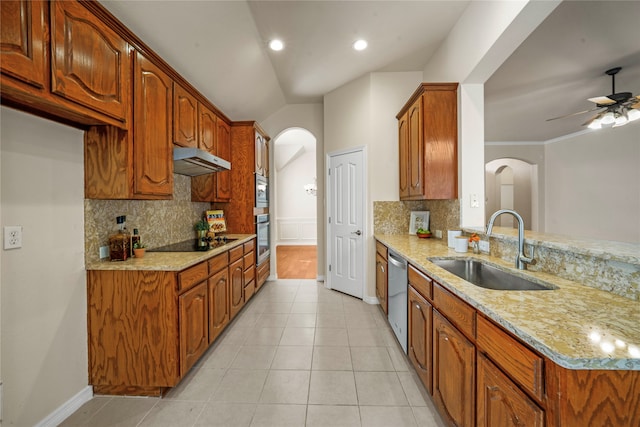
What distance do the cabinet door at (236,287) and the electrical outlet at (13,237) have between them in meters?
1.54

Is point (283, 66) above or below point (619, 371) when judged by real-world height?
above

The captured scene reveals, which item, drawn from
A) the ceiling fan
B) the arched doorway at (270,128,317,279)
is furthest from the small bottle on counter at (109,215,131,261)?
the arched doorway at (270,128,317,279)

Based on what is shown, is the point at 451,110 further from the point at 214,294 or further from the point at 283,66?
the point at 214,294

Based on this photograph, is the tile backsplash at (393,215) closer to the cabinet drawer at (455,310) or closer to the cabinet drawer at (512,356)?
the cabinet drawer at (455,310)

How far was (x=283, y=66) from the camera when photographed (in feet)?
→ 10.8

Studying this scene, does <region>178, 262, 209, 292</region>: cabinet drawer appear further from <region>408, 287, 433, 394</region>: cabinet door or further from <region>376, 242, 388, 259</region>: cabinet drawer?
<region>376, 242, 388, 259</region>: cabinet drawer

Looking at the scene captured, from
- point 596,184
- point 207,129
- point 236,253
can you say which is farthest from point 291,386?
point 596,184

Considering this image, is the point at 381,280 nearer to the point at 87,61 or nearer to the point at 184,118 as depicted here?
the point at 184,118

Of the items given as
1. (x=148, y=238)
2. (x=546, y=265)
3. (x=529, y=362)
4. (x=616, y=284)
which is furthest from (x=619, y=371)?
(x=148, y=238)

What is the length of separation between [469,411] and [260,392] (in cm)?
131

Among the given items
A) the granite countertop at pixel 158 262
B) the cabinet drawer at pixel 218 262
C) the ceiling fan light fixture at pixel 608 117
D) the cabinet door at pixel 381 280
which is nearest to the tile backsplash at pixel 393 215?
the cabinet door at pixel 381 280

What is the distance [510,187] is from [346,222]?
585cm

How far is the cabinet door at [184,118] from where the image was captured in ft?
7.50

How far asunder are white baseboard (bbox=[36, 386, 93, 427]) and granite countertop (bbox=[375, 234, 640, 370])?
2.37m
